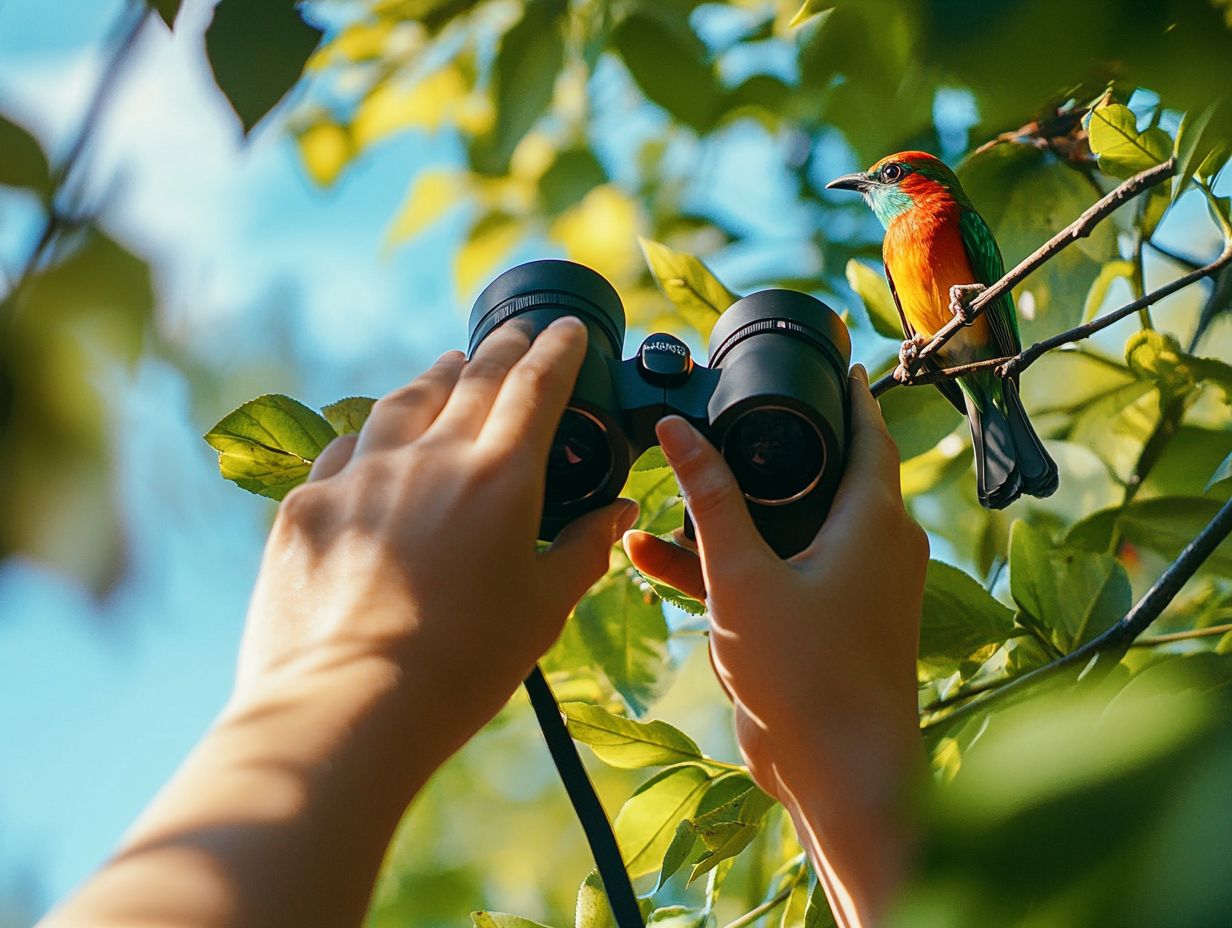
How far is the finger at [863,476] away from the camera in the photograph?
0.79 m

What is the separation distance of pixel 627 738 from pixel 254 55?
62 cm

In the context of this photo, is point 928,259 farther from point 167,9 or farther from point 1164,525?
point 167,9

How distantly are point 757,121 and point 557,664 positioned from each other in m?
1.23

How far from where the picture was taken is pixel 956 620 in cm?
97

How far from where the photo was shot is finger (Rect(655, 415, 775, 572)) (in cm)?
75

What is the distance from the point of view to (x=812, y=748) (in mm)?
747

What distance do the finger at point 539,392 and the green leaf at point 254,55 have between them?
230 mm

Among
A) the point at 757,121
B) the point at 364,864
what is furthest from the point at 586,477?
the point at 757,121

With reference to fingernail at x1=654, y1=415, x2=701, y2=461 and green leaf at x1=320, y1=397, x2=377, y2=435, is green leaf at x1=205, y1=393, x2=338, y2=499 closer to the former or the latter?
green leaf at x1=320, y1=397, x2=377, y2=435

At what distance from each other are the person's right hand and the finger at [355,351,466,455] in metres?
0.16

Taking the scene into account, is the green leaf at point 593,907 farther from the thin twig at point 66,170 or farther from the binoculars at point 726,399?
the thin twig at point 66,170

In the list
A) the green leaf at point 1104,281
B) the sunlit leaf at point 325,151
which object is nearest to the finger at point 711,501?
the green leaf at point 1104,281

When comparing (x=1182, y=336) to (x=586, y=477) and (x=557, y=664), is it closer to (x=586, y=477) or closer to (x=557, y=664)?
(x=557, y=664)

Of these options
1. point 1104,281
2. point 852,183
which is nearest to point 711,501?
point 1104,281
